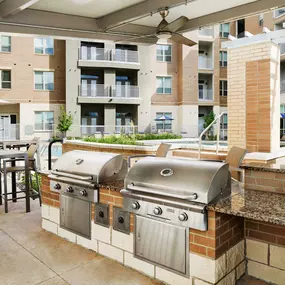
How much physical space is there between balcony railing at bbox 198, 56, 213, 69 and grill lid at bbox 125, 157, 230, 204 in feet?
70.0

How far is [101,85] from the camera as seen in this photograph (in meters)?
20.5

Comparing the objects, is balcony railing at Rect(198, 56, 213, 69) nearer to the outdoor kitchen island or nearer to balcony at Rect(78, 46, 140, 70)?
balcony at Rect(78, 46, 140, 70)

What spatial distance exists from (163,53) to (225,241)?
2144 cm

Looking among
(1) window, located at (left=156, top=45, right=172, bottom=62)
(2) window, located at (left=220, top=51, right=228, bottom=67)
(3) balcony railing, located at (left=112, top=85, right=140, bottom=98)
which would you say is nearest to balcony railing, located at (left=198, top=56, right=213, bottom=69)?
(2) window, located at (left=220, top=51, right=228, bottom=67)

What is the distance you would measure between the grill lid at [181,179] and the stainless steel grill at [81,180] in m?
0.44

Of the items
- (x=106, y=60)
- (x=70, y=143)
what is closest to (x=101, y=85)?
(x=106, y=60)

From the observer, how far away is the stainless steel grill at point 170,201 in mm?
2150

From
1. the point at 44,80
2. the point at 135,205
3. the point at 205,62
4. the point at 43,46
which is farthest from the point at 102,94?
the point at 135,205

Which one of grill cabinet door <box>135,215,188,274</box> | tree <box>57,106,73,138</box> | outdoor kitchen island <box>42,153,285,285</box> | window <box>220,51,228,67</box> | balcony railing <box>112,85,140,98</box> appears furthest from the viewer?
window <box>220,51,228,67</box>

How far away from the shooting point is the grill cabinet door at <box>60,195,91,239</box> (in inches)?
117

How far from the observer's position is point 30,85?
66.6 ft

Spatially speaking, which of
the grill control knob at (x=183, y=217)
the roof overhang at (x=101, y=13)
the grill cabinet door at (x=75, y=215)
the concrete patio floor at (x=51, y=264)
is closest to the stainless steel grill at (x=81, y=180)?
the grill cabinet door at (x=75, y=215)

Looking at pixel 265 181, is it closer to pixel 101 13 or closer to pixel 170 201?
pixel 170 201

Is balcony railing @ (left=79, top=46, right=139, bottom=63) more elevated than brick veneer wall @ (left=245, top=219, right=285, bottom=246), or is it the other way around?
balcony railing @ (left=79, top=46, right=139, bottom=63)
